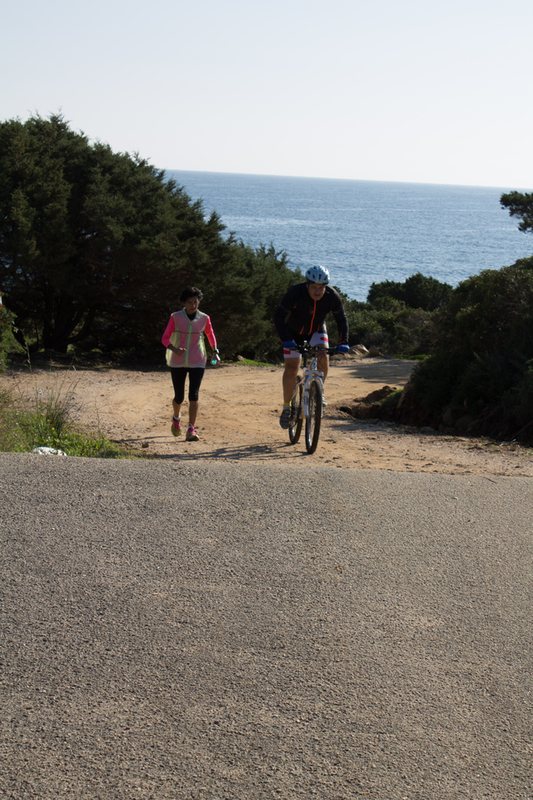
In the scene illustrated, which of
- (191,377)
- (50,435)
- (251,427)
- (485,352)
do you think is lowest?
(251,427)

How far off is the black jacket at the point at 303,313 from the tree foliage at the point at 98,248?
9072 millimetres

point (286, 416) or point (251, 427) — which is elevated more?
point (286, 416)

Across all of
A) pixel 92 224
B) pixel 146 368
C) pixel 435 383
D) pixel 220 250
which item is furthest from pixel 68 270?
pixel 435 383

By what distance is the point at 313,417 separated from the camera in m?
7.57

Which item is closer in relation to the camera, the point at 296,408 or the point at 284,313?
the point at 284,313

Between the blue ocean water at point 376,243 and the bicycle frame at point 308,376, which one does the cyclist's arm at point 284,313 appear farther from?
the blue ocean water at point 376,243

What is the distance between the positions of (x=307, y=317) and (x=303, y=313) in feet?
0.21

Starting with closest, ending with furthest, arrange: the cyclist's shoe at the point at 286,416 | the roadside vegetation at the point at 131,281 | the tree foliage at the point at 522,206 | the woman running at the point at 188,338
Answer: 1. the cyclist's shoe at the point at 286,416
2. the woman running at the point at 188,338
3. the roadside vegetation at the point at 131,281
4. the tree foliage at the point at 522,206

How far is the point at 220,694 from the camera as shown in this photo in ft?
9.61

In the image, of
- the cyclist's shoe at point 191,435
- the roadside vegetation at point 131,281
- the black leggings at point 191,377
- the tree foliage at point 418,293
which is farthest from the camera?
the tree foliage at point 418,293

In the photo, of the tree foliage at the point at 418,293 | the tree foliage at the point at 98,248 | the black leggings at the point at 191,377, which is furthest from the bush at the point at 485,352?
the tree foliage at the point at 418,293

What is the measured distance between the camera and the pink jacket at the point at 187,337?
819 cm

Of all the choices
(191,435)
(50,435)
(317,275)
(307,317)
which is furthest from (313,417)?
(50,435)

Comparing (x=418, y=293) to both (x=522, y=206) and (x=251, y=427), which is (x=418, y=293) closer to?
(x=522, y=206)
